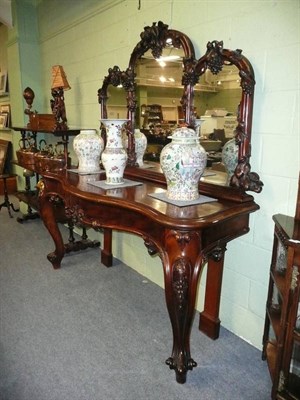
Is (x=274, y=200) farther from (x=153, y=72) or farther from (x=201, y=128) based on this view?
(x=153, y=72)

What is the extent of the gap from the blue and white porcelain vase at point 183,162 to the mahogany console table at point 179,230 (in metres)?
→ 0.10

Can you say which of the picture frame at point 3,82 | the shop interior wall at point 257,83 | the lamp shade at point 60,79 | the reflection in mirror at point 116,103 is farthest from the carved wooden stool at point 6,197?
the reflection in mirror at point 116,103

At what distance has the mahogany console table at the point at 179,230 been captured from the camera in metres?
1.32

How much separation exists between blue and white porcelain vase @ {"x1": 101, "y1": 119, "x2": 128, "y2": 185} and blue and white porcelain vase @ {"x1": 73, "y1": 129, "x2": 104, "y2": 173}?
343 millimetres

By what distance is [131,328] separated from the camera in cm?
193

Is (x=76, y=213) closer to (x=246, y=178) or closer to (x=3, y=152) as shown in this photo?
(x=246, y=178)

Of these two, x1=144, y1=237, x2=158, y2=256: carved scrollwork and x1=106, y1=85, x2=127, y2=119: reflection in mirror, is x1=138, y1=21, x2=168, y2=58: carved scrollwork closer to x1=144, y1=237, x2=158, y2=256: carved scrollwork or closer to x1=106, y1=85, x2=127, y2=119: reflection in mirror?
x1=106, y1=85, x2=127, y2=119: reflection in mirror

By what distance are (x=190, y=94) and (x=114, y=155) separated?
0.55 meters

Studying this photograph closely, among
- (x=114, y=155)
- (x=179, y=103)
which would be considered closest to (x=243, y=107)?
(x=179, y=103)

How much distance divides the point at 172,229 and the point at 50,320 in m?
1.21

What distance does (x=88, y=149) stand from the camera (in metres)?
2.18

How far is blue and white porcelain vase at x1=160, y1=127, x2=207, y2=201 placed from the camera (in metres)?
1.40

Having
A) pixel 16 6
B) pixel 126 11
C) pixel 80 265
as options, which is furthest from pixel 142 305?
pixel 16 6

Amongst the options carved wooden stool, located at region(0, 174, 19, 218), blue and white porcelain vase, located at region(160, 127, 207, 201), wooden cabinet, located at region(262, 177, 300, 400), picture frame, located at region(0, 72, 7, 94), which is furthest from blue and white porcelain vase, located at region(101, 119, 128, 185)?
picture frame, located at region(0, 72, 7, 94)
